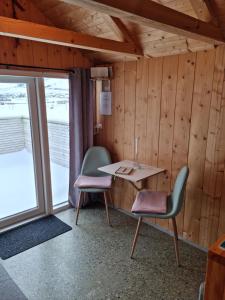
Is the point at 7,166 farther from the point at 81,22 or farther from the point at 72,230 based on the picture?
the point at 81,22

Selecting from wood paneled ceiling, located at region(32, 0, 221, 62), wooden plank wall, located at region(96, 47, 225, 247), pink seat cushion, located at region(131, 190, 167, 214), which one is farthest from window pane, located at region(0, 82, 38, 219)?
pink seat cushion, located at region(131, 190, 167, 214)

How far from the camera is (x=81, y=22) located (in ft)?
8.41

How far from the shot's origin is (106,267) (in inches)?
90.0

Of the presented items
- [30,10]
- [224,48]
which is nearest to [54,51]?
[30,10]

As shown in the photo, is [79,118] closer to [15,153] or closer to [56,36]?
[15,153]

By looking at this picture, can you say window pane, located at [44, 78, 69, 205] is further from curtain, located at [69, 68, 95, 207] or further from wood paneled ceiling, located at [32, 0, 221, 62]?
wood paneled ceiling, located at [32, 0, 221, 62]

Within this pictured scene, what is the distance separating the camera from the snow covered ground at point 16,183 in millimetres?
2951

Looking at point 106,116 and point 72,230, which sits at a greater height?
point 106,116

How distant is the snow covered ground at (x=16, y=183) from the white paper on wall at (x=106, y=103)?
1136 millimetres

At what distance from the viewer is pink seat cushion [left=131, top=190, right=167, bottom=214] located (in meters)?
2.32

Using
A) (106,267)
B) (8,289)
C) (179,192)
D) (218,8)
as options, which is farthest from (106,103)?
(8,289)

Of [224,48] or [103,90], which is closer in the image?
[224,48]

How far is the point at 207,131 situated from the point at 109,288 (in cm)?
168

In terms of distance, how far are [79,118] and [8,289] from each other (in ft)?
6.56
